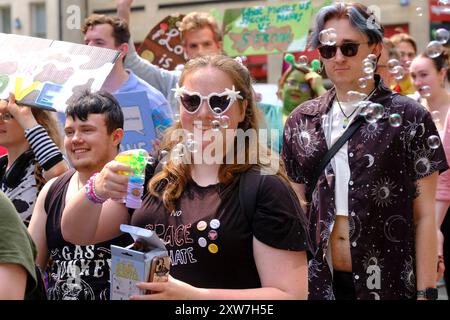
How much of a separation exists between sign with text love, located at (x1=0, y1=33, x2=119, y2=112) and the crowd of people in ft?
0.49

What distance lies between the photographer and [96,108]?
3.05 meters

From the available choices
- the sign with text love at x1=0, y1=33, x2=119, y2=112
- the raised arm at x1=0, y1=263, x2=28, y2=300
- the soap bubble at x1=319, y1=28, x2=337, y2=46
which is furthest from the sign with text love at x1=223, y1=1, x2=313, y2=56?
the raised arm at x1=0, y1=263, x2=28, y2=300

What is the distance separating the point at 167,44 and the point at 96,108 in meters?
2.65

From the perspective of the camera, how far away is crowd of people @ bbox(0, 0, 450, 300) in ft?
7.57

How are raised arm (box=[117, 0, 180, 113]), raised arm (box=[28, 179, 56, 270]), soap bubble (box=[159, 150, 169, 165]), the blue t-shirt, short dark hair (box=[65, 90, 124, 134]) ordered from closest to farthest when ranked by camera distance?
soap bubble (box=[159, 150, 169, 165]), raised arm (box=[28, 179, 56, 270]), short dark hair (box=[65, 90, 124, 134]), the blue t-shirt, raised arm (box=[117, 0, 180, 113])

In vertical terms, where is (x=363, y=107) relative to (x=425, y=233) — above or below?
above

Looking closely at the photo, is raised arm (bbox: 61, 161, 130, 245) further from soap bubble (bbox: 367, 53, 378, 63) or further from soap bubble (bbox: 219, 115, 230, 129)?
soap bubble (bbox: 367, 53, 378, 63)

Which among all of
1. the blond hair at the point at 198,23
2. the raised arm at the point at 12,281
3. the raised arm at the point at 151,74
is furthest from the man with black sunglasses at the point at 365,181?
the blond hair at the point at 198,23

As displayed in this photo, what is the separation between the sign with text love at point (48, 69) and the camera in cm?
343

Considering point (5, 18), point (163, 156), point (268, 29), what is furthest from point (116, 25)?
point (5, 18)

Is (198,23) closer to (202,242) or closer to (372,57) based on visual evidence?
(372,57)

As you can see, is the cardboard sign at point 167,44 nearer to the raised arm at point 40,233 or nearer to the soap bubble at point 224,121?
the raised arm at point 40,233

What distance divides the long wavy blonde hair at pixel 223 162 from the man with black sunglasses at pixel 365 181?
0.59m
